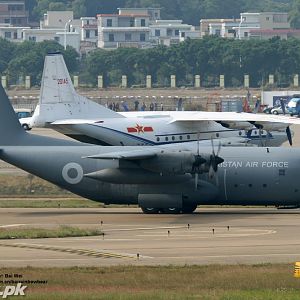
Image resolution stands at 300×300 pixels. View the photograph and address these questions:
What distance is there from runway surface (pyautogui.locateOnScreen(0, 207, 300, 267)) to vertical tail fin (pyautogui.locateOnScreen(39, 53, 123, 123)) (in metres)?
19.2

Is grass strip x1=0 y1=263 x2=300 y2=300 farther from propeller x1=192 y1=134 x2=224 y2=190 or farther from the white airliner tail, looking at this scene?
the white airliner tail

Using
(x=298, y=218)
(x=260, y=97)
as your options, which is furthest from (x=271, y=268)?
(x=260, y=97)

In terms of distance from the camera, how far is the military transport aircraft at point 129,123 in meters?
79.4

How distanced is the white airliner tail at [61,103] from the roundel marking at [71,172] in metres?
21.1

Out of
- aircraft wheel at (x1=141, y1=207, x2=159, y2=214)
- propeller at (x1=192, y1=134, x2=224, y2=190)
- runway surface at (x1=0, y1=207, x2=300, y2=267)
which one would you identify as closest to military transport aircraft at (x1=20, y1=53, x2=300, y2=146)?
runway surface at (x1=0, y1=207, x2=300, y2=267)

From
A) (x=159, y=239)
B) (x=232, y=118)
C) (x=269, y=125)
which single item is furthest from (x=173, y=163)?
(x=232, y=118)

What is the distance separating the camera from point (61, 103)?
8331cm

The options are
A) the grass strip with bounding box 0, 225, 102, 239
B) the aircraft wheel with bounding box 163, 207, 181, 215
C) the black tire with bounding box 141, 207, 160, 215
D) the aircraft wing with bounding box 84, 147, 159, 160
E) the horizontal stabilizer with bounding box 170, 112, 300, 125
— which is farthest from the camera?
the horizontal stabilizer with bounding box 170, 112, 300, 125

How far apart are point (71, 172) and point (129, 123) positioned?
62.6ft

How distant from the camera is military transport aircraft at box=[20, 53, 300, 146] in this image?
79.4 metres

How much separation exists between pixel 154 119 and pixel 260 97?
276 feet

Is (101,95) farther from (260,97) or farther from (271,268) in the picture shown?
(271,268)

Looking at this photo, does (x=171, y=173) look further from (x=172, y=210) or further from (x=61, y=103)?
(x=61, y=103)

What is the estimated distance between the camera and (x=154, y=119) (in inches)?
3231
